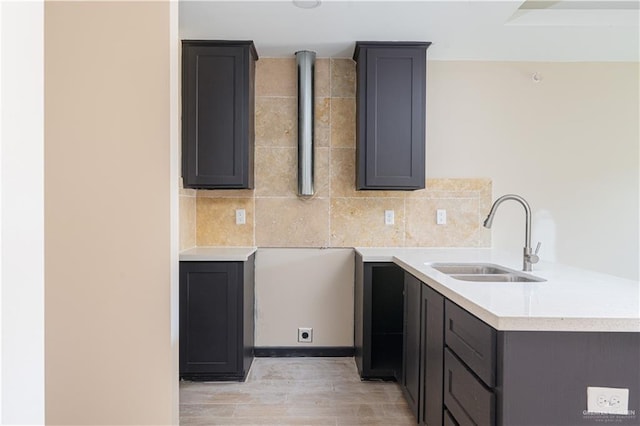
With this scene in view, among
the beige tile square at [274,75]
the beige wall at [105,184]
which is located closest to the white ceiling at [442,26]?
the beige tile square at [274,75]

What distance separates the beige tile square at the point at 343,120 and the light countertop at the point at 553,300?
5.00 feet

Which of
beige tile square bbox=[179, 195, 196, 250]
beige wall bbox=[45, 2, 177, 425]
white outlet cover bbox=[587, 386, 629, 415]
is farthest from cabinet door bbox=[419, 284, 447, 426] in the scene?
beige tile square bbox=[179, 195, 196, 250]

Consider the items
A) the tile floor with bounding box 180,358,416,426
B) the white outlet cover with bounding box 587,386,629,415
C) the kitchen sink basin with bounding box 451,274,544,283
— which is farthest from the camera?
the tile floor with bounding box 180,358,416,426

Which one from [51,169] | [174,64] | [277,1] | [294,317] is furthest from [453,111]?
[51,169]

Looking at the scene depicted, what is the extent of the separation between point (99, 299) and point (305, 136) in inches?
77.1

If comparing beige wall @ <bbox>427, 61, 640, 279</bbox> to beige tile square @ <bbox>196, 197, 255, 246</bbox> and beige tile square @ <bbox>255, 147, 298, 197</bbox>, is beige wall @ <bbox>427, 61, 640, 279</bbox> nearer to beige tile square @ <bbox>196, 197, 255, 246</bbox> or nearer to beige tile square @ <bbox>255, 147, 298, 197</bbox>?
beige tile square @ <bbox>255, 147, 298, 197</bbox>

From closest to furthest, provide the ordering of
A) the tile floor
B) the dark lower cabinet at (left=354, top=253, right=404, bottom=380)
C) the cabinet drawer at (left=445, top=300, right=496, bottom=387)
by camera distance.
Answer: the cabinet drawer at (left=445, top=300, right=496, bottom=387) → the tile floor → the dark lower cabinet at (left=354, top=253, right=404, bottom=380)

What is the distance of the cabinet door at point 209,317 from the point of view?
8.70 feet

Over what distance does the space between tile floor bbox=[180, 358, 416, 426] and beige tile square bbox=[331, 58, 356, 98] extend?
7.06 feet

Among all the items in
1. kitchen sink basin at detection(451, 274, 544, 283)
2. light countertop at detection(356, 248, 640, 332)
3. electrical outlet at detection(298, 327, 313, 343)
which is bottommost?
electrical outlet at detection(298, 327, 313, 343)

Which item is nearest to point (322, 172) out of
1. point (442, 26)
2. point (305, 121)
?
point (305, 121)

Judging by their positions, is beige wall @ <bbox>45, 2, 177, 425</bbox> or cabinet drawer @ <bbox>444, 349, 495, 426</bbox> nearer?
cabinet drawer @ <bbox>444, 349, 495, 426</bbox>

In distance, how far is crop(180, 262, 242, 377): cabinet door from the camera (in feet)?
8.70

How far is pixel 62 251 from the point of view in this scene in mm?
1564
